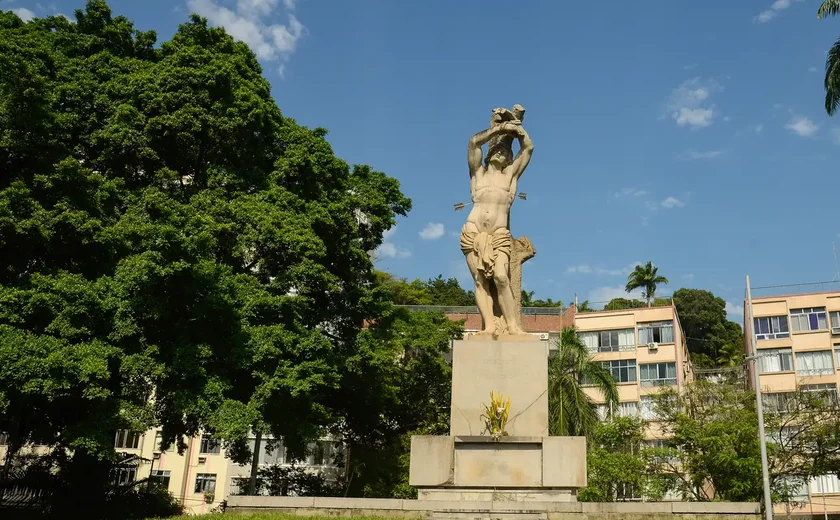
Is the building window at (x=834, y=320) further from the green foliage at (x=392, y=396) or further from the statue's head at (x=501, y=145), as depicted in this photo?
the statue's head at (x=501, y=145)

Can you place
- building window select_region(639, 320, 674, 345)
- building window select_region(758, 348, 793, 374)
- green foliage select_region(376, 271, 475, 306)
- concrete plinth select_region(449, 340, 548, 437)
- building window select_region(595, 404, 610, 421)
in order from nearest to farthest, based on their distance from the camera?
concrete plinth select_region(449, 340, 548, 437)
building window select_region(595, 404, 610, 421)
building window select_region(758, 348, 793, 374)
building window select_region(639, 320, 674, 345)
green foliage select_region(376, 271, 475, 306)

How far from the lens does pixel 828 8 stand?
21.6 m

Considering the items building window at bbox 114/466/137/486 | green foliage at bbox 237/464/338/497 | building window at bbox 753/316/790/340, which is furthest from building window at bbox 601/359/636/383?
building window at bbox 114/466/137/486

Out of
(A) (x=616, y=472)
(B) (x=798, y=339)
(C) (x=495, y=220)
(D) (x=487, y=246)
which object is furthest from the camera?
(B) (x=798, y=339)

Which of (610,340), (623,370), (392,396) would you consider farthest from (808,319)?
(392,396)

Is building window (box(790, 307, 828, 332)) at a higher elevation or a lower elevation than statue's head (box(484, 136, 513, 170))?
higher

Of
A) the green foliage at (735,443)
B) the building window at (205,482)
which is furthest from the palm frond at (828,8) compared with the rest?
the building window at (205,482)

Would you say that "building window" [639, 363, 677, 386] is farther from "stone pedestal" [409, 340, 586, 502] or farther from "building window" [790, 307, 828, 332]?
"stone pedestal" [409, 340, 586, 502]

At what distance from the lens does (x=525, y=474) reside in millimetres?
10266

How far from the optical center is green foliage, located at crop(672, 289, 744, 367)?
58375 mm

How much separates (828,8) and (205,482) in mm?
33900

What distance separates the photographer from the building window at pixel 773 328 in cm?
3738

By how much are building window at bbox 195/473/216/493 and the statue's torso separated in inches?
1198

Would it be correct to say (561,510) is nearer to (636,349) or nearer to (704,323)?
(636,349)
